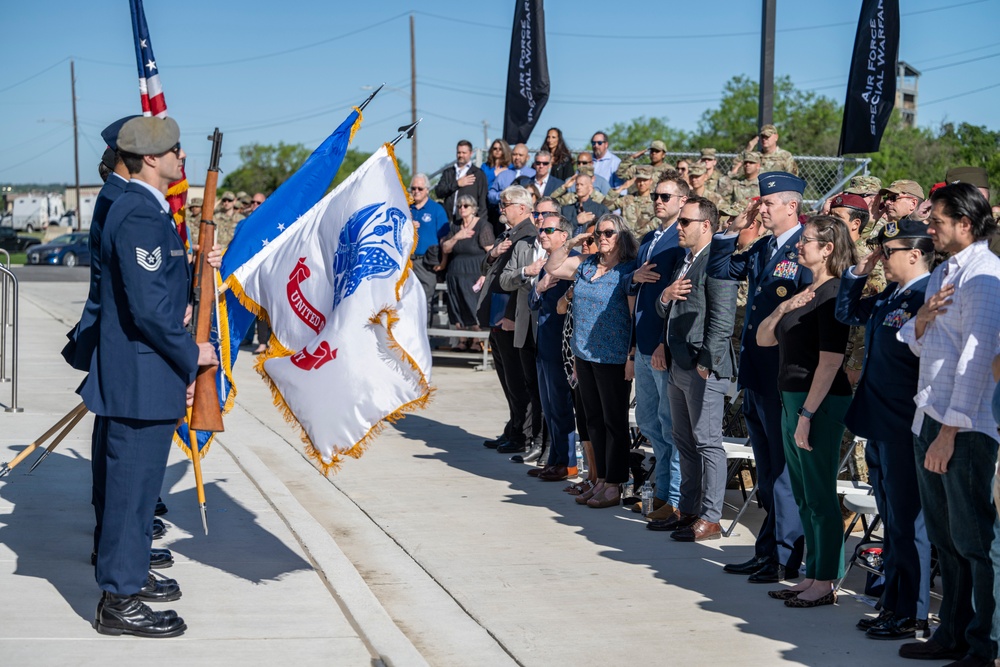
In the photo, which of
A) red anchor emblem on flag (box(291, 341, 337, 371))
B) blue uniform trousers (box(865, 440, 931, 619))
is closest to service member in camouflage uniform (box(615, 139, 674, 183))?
red anchor emblem on flag (box(291, 341, 337, 371))

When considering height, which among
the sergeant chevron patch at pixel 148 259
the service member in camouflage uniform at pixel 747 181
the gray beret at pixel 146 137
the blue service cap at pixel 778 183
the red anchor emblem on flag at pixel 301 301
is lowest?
the red anchor emblem on flag at pixel 301 301

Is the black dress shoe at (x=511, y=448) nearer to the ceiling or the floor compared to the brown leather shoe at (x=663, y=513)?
nearer to the ceiling

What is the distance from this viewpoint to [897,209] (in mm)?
8680

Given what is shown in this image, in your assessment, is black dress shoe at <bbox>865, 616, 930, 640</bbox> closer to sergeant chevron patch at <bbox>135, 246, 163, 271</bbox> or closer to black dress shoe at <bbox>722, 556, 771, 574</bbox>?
black dress shoe at <bbox>722, 556, 771, 574</bbox>

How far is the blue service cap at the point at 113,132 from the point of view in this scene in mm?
5574

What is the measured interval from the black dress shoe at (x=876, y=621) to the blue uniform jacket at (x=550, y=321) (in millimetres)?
3921

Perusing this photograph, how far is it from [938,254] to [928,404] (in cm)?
101

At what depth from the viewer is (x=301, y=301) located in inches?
256

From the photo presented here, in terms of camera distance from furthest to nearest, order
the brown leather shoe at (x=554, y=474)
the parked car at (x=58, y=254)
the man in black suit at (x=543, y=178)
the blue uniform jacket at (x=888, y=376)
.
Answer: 1. the parked car at (x=58, y=254)
2. the man in black suit at (x=543, y=178)
3. the brown leather shoe at (x=554, y=474)
4. the blue uniform jacket at (x=888, y=376)

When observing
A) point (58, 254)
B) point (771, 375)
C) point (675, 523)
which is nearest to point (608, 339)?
A: point (675, 523)

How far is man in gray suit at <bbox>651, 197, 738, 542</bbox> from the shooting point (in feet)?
24.2

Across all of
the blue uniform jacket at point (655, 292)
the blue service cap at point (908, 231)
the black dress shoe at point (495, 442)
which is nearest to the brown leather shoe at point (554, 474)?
the black dress shoe at point (495, 442)

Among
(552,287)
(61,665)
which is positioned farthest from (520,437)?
(61,665)

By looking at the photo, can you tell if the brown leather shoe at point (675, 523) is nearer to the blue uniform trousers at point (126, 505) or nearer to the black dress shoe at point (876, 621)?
the black dress shoe at point (876, 621)
